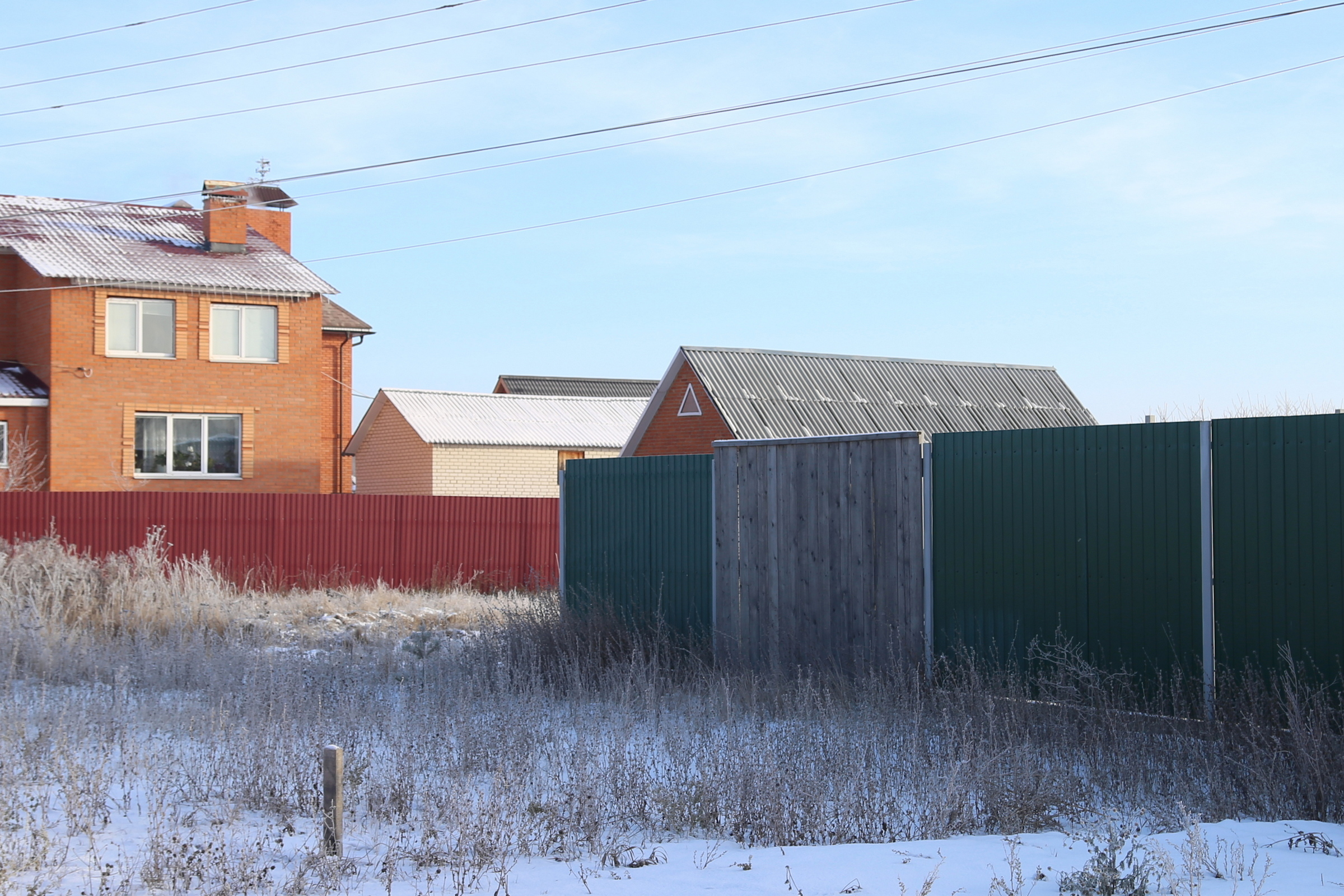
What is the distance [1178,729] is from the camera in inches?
268

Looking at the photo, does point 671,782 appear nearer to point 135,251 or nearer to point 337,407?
point 135,251

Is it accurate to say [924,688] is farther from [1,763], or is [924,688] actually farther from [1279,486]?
[1,763]

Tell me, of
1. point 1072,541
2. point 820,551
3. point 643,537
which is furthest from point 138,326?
point 1072,541

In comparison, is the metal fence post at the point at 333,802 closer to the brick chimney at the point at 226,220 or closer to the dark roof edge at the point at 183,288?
the dark roof edge at the point at 183,288

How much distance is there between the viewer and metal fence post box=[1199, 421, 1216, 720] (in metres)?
7.12

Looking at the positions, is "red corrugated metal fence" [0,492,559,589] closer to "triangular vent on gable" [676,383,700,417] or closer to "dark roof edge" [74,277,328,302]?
"triangular vent on gable" [676,383,700,417]

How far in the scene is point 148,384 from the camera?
1059 inches

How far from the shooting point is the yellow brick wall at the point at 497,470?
31094 millimetres

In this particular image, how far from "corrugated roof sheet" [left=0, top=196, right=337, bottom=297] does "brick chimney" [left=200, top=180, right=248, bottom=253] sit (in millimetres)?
279

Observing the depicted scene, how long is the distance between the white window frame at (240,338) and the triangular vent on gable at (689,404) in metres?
9.66

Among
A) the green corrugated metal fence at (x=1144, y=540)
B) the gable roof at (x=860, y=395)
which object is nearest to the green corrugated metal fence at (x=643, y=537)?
the green corrugated metal fence at (x=1144, y=540)

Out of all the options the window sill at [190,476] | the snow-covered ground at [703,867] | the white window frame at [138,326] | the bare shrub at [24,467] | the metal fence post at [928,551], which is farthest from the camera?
the window sill at [190,476]

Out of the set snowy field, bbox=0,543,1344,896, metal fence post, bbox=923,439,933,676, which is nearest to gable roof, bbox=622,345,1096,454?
metal fence post, bbox=923,439,933,676

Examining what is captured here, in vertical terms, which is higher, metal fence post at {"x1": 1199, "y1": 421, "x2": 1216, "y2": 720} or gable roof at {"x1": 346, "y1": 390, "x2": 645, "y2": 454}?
gable roof at {"x1": 346, "y1": 390, "x2": 645, "y2": 454}
